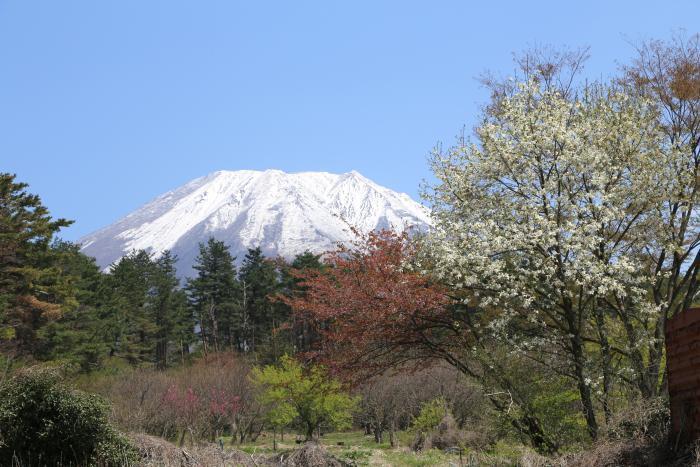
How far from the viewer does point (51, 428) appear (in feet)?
57.7

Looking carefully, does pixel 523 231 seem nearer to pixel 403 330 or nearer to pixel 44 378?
pixel 403 330

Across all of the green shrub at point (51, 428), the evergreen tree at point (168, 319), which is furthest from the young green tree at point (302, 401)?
the evergreen tree at point (168, 319)

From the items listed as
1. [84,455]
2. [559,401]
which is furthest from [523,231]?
[84,455]

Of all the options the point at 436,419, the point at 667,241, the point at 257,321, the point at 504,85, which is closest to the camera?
the point at 667,241

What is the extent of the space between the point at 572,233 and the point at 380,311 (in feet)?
16.3

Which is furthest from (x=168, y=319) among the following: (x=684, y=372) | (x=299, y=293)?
(x=684, y=372)

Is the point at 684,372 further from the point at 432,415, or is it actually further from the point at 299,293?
the point at 299,293

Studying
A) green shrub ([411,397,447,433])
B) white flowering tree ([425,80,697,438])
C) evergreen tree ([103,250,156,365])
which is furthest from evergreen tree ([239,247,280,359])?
white flowering tree ([425,80,697,438])

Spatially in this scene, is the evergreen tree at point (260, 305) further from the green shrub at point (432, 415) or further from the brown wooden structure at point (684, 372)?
the brown wooden structure at point (684, 372)

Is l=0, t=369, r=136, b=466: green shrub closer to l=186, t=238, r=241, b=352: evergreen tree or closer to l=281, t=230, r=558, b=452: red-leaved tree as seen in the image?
l=281, t=230, r=558, b=452: red-leaved tree

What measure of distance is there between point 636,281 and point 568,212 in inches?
84.0

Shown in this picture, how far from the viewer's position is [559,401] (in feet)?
48.2

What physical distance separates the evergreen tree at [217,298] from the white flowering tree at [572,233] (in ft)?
208

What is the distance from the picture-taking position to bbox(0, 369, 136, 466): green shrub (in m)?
17.5
